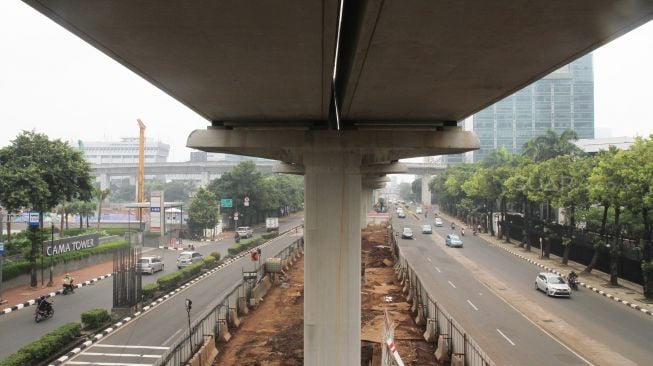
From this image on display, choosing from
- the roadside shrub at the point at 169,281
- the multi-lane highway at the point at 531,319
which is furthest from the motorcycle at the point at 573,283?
the roadside shrub at the point at 169,281

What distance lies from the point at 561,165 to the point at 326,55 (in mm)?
29372

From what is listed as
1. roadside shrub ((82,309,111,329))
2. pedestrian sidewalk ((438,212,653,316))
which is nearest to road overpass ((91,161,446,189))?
pedestrian sidewalk ((438,212,653,316))

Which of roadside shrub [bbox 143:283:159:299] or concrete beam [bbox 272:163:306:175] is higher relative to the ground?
concrete beam [bbox 272:163:306:175]

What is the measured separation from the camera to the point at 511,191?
38.3m

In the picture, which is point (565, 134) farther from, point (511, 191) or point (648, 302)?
point (648, 302)

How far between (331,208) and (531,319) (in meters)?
11.7

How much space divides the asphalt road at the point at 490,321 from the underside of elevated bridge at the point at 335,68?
613 cm

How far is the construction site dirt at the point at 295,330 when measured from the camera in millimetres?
13875

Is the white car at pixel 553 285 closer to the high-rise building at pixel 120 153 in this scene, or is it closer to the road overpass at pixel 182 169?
the road overpass at pixel 182 169

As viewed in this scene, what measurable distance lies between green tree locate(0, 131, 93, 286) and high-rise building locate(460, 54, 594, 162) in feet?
360

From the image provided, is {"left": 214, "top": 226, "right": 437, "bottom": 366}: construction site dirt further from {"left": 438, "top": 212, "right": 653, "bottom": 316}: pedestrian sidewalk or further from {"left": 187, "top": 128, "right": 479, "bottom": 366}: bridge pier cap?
{"left": 438, "top": 212, "right": 653, "bottom": 316}: pedestrian sidewalk

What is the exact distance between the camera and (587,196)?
2717cm

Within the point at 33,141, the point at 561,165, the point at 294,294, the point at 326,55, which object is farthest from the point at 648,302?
the point at 33,141

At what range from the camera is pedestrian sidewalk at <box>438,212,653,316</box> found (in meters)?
20.9
